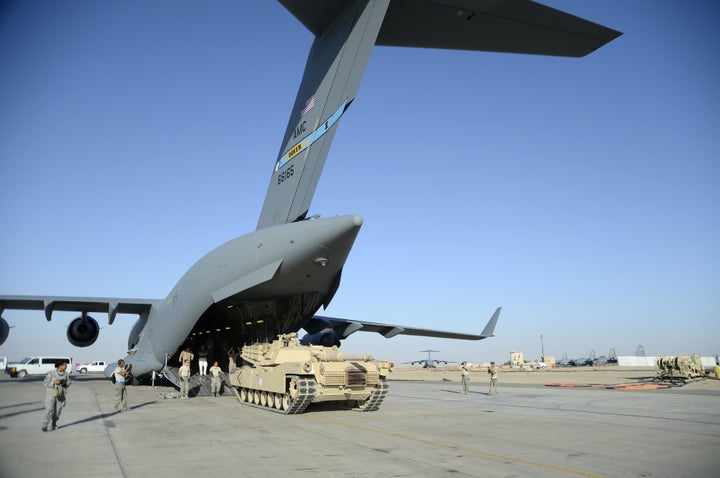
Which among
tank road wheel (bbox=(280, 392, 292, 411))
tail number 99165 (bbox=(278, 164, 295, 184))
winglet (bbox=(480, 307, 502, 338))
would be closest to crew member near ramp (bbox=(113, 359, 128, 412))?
tank road wheel (bbox=(280, 392, 292, 411))

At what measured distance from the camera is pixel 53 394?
9109mm

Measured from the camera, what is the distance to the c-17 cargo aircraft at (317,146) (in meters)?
11.9

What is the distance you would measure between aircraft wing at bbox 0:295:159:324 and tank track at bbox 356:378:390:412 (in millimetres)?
12792

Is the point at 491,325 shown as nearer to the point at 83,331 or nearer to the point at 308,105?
the point at 308,105

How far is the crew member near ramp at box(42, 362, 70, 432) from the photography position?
905 cm

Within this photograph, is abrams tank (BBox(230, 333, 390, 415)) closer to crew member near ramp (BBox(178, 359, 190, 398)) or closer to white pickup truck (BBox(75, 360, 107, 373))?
crew member near ramp (BBox(178, 359, 190, 398))

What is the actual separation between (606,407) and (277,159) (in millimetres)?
11459

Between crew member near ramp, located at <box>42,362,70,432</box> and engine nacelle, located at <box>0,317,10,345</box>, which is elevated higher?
engine nacelle, located at <box>0,317,10,345</box>

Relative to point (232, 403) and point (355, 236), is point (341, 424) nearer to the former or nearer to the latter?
point (355, 236)

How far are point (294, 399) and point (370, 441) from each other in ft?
13.2

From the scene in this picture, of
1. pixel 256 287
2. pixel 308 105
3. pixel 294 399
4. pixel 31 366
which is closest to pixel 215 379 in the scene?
pixel 256 287

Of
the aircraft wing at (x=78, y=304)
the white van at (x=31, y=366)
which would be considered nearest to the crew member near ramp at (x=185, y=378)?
the aircraft wing at (x=78, y=304)

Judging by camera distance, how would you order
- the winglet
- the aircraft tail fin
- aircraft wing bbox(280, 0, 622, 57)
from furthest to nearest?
the winglet
the aircraft tail fin
aircraft wing bbox(280, 0, 622, 57)

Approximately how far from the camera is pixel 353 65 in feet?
40.8
